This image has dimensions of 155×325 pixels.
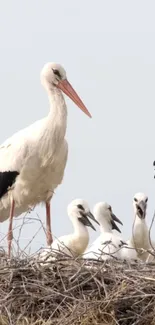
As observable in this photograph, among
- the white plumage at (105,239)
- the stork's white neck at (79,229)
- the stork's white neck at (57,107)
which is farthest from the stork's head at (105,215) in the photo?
the stork's white neck at (57,107)

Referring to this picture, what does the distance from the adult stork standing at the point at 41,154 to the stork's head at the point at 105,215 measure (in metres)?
0.55

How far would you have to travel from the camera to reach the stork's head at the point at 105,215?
11188mm

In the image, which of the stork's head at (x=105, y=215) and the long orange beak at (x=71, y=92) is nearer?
the stork's head at (x=105, y=215)

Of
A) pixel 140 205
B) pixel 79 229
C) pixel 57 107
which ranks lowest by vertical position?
pixel 79 229

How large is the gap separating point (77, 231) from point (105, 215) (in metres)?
0.52

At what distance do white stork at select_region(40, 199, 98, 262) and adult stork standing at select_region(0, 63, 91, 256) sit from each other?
475 millimetres

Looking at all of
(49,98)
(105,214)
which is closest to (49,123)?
(49,98)

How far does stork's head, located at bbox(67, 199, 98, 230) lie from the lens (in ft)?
36.4

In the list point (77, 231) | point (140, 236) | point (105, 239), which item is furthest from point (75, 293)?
point (140, 236)

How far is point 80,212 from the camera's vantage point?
11.1 meters

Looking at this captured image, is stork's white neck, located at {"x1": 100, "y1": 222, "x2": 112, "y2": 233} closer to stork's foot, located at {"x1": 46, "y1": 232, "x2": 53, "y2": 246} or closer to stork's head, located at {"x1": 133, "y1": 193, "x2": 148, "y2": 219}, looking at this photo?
stork's head, located at {"x1": 133, "y1": 193, "x2": 148, "y2": 219}

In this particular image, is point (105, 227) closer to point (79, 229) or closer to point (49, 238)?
point (79, 229)

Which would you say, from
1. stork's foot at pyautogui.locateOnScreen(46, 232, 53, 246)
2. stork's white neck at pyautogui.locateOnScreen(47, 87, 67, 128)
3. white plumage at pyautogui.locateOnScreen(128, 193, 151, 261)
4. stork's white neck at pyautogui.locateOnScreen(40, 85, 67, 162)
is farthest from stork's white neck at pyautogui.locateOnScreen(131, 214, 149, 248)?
stork's white neck at pyautogui.locateOnScreen(47, 87, 67, 128)

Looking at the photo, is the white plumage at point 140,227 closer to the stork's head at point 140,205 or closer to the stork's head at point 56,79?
the stork's head at point 140,205
